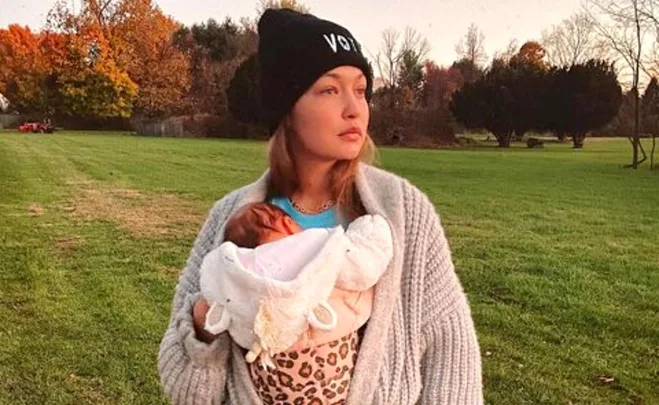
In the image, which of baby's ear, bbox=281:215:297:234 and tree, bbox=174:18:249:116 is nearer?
baby's ear, bbox=281:215:297:234

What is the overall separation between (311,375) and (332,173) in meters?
0.54

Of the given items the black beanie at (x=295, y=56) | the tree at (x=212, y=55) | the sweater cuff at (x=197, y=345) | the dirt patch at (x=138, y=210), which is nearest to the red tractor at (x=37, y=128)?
the tree at (x=212, y=55)

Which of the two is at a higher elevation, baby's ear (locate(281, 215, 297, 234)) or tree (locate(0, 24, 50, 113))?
tree (locate(0, 24, 50, 113))

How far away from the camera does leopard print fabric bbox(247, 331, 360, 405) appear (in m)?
1.75

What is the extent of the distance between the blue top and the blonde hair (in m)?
0.03

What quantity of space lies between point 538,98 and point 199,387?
4297 centimetres

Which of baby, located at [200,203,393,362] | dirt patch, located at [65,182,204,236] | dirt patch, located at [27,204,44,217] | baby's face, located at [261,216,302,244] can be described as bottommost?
dirt patch, located at [27,204,44,217]

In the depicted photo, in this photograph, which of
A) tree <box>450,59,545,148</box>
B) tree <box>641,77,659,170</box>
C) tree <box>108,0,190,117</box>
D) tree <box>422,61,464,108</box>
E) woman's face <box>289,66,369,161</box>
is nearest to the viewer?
woman's face <box>289,66,369,161</box>

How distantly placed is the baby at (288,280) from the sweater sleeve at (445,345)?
0.17 metres

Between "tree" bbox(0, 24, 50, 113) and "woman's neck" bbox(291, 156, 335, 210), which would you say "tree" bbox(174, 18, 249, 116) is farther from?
"woman's neck" bbox(291, 156, 335, 210)

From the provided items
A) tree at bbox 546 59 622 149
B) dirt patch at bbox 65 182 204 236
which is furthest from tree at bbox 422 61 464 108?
dirt patch at bbox 65 182 204 236

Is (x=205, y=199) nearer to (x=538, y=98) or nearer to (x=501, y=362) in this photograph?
(x=501, y=362)

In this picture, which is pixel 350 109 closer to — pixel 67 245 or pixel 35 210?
pixel 67 245

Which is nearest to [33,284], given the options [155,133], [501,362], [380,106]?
[501,362]
